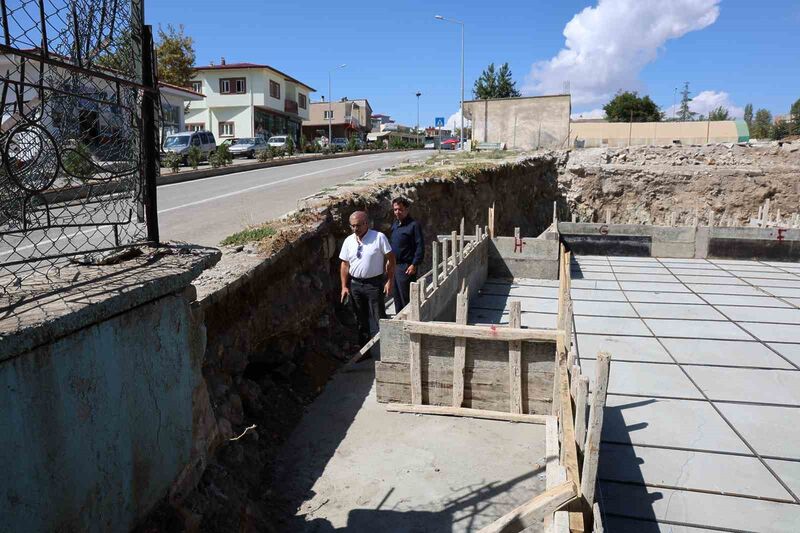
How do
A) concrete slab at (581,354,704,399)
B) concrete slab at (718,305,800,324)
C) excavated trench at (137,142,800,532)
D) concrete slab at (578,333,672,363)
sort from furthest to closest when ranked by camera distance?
concrete slab at (718,305,800,324) → concrete slab at (578,333,672,363) → concrete slab at (581,354,704,399) → excavated trench at (137,142,800,532)

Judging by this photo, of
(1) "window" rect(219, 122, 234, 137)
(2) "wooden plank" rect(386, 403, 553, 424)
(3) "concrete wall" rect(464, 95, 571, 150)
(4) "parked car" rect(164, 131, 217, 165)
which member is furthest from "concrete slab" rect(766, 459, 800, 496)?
(1) "window" rect(219, 122, 234, 137)

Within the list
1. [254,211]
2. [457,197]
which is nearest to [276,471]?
[254,211]

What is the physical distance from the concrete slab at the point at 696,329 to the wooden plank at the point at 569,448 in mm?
4109

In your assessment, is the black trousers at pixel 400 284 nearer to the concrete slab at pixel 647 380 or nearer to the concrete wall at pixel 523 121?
the concrete slab at pixel 647 380

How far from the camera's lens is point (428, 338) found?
595 centimetres

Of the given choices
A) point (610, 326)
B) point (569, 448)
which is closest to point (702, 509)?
point (569, 448)

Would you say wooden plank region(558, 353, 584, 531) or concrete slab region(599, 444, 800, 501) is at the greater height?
wooden plank region(558, 353, 584, 531)

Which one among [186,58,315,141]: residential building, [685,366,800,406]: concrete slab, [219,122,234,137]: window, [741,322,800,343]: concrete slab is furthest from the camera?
[219,122,234,137]: window

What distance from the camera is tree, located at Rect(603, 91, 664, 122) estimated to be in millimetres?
60844

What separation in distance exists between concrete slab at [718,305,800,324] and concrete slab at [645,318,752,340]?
536 mm

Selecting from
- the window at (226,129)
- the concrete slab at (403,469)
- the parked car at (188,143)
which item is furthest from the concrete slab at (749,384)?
the window at (226,129)

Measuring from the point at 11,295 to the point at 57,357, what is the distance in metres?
0.47

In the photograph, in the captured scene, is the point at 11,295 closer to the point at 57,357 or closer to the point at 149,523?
the point at 57,357

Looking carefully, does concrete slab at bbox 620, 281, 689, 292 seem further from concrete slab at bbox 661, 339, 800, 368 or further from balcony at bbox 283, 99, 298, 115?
balcony at bbox 283, 99, 298, 115
